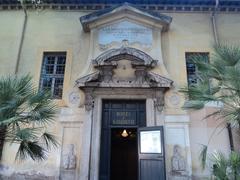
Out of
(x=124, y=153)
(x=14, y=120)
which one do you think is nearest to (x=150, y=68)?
(x=14, y=120)

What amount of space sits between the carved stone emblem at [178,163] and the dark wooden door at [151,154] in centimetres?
143

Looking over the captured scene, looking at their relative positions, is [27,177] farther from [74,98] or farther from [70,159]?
[74,98]

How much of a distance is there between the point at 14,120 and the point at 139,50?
17.8 feet

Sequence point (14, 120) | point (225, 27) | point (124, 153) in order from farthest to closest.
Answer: point (124, 153) < point (225, 27) < point (14, 120)

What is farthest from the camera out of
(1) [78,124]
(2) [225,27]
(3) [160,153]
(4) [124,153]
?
(4) [124,153]

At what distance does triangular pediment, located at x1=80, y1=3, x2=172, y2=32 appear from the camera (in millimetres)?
9688

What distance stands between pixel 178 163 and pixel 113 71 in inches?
153

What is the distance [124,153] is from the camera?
13539 millimetres

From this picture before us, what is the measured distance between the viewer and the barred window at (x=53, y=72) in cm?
951

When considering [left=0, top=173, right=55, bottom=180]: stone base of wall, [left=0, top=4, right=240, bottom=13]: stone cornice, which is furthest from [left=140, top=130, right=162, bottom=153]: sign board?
[left=0, top=4, right=240, bottom=13]: stone cornice

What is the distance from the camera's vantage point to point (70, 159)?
323 inches

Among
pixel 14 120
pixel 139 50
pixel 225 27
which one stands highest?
pixel 225 27

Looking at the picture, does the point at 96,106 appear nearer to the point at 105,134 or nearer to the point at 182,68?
the point at 105,134

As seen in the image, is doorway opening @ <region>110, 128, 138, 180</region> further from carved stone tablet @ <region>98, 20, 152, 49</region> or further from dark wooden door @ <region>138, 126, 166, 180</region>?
dark wooden door @ <region>138, 126, 166, 180</region>
